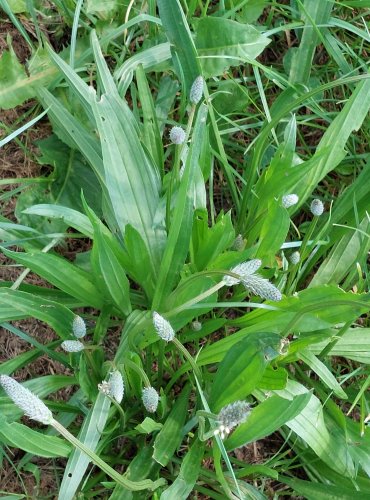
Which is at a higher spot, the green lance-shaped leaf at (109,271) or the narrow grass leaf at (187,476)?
the green lance-shaped leaf at (109,271)

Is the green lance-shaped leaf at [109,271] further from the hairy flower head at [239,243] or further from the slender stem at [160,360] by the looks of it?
the hairy flower head at [239,243]

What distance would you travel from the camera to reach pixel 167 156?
61.9 inches

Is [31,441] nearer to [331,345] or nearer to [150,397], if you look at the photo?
[150,397]

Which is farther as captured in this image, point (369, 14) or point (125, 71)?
point (369, 14)

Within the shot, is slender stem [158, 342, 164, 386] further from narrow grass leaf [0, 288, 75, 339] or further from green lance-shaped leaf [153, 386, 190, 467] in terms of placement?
narrow grass leaf [0, 288, 75, 339]

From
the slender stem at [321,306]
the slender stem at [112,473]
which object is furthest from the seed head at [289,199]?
the slender stem at [112,473]

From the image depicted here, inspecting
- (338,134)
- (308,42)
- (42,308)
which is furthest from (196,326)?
(308,42)

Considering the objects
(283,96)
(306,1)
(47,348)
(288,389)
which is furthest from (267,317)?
(306,1)

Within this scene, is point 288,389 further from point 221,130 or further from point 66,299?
point 221,130

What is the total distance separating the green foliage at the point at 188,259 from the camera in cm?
111

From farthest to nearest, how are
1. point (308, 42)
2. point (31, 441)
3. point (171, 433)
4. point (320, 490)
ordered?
point (308, 42) < point (320, 490) < point (171, 433) < point (31, 441)

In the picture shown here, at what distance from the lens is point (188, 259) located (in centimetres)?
135

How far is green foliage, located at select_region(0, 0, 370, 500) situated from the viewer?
3.65 feet

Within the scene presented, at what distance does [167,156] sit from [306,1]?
0.53 meters
